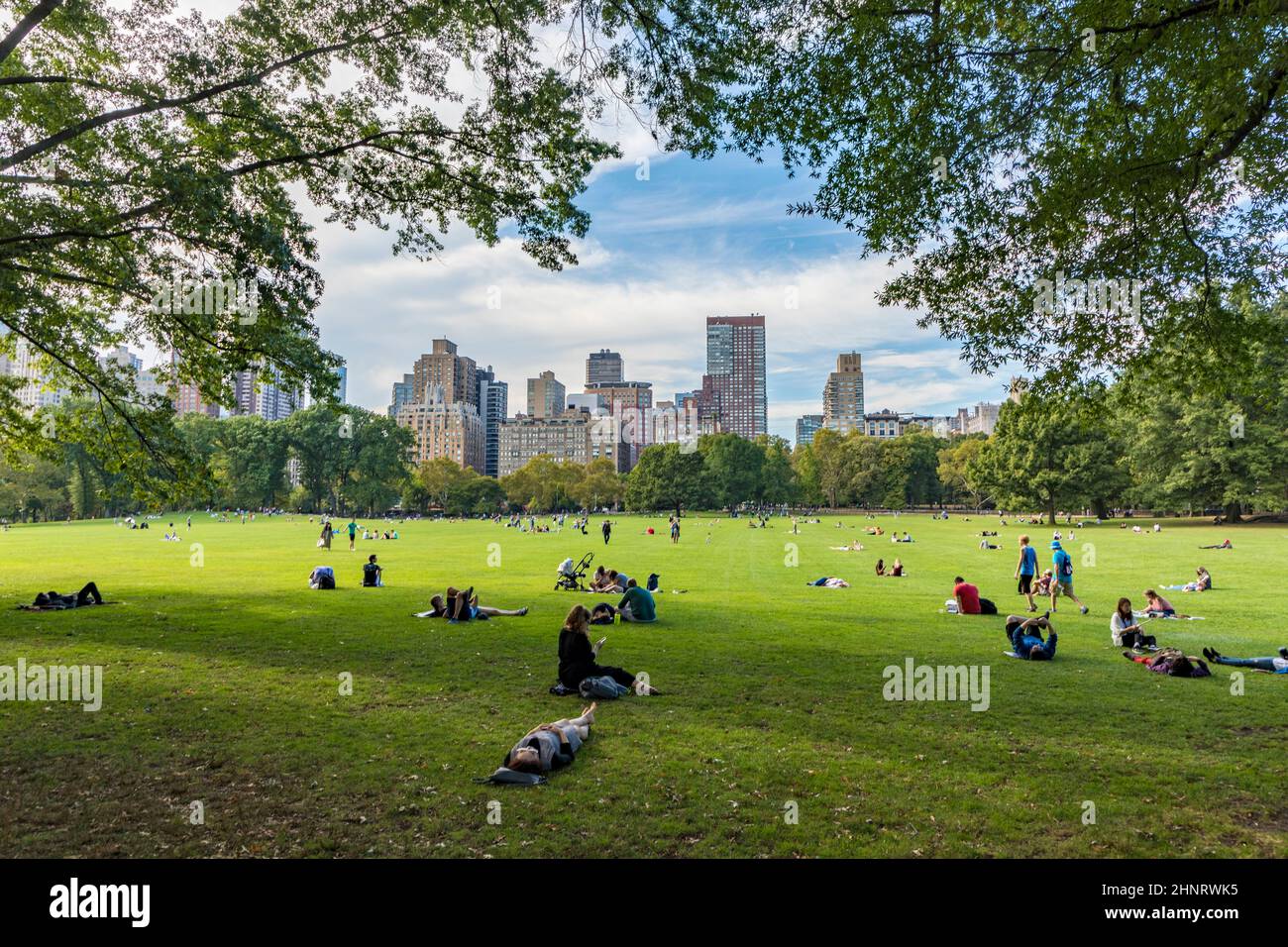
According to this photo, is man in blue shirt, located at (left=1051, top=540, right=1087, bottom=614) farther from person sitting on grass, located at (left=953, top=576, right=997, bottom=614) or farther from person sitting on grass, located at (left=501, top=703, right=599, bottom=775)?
person sitting on grass, located at (left=501, top=703, right=599, bottom=775)

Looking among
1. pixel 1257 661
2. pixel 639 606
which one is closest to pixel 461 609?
pixel 639 606

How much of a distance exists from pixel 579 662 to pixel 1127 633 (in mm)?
10165

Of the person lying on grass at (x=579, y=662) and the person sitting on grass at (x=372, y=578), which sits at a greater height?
the person lying on grass at (x=579, y=662)

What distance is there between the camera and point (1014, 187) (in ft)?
36.0

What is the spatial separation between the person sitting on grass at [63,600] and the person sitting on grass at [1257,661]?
23985 millimetres

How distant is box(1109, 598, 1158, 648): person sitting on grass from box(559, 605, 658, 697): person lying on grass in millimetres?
9107

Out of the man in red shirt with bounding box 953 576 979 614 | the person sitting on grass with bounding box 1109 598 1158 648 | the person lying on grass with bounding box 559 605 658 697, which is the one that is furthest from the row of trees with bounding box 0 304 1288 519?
Answer: the person sitting on grass with bounding box 1109 598 1158 648

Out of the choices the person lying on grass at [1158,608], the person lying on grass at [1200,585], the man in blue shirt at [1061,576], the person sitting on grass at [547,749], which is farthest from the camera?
the person lying on grass at [1200,585]

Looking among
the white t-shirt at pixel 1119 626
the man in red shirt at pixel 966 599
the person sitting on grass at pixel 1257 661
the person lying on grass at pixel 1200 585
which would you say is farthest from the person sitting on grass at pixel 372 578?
the person lying on grass at pixel 1200 585

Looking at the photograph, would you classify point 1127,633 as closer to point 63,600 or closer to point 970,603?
point 970,603

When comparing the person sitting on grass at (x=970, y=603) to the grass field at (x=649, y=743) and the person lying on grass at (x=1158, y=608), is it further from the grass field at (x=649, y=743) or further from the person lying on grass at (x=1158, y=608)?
the person lying on grass at (x=1158, y=608)

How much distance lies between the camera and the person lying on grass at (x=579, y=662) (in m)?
9.41

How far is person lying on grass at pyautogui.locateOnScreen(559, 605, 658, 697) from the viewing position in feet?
30.9

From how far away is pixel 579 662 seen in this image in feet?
31.3
